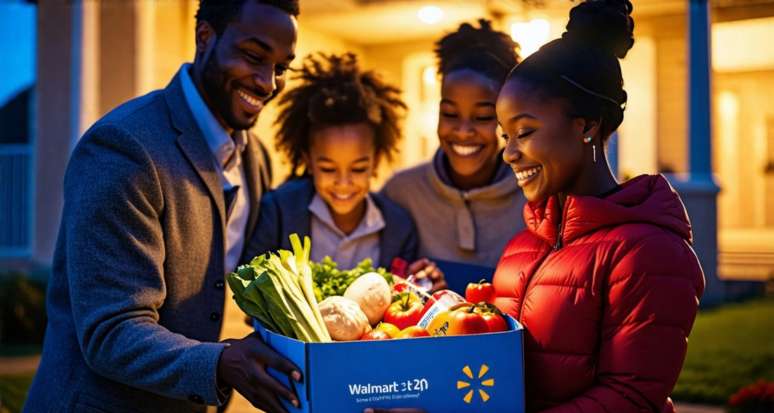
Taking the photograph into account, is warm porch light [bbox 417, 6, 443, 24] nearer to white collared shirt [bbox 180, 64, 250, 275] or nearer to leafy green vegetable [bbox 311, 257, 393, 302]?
white collared shirt [bbox 180, 64, 250, 275]

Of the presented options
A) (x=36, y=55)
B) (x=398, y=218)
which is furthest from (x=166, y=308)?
(x=36, y=55)

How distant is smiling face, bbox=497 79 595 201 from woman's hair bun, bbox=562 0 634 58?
0.69ft

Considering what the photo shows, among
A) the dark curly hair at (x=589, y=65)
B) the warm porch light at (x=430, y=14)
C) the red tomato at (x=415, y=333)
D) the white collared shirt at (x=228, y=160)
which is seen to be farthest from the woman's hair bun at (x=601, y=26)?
the warm porch light at (x=430, y=14)

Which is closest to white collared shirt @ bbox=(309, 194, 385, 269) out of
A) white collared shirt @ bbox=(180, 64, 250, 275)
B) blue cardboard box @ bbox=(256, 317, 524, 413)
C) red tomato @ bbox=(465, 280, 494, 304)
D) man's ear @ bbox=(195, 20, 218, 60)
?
white collared shirt @ bbox=(180, 64, 250, 275)

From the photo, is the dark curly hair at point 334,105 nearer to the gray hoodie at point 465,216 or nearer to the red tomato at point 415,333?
the gray hoodie at point 465,216

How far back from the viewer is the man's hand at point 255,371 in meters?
1.95

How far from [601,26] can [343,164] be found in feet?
4.21

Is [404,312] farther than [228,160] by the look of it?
No

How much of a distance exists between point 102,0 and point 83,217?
872cm

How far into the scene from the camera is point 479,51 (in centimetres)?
314

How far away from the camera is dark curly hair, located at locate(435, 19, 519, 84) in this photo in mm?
3049

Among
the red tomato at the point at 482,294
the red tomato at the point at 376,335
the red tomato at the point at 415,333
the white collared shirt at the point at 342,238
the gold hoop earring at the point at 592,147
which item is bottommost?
the red tomato at the point at 376,335

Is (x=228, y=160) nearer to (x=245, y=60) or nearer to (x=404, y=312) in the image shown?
(x=245, y=60)

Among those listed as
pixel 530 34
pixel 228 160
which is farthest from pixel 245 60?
pixel 530 34
